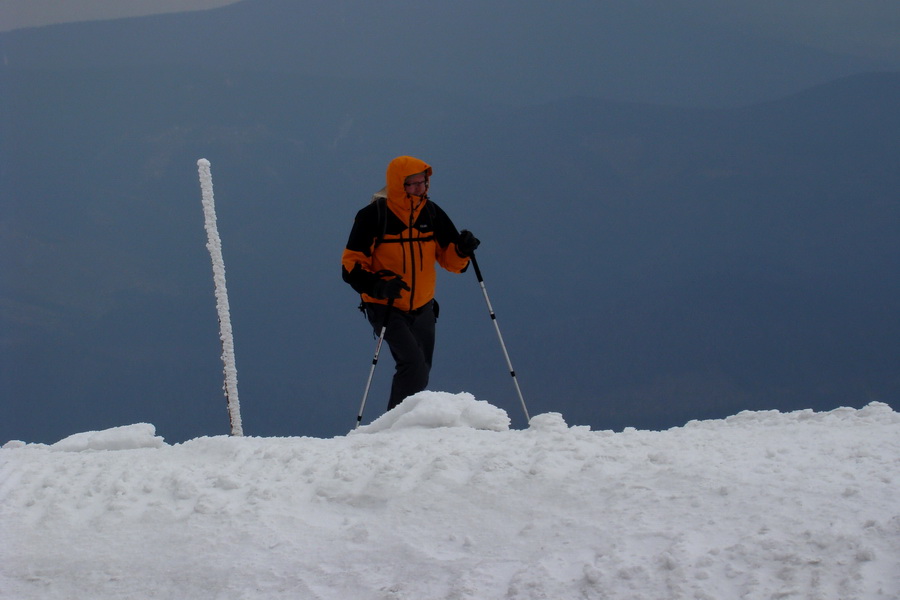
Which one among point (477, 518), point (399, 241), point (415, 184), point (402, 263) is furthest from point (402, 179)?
point (477, 518)

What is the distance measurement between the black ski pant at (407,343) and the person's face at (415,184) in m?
0.96

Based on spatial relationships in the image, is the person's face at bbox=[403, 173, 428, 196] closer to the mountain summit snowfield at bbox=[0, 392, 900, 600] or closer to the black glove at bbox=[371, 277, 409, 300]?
the black glove at bbox=[371, 277, 409, 300]


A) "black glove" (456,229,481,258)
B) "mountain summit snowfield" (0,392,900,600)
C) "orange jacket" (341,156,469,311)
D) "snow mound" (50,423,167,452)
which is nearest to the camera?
"mountain summit snowfield" (0,392,900,600)

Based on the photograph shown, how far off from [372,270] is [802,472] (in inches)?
161

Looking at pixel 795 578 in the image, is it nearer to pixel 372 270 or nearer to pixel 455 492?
pixel 455 492

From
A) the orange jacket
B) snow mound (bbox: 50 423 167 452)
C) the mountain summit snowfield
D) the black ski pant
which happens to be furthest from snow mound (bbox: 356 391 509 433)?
the orange jacket

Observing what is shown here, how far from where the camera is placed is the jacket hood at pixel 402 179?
7340 mm

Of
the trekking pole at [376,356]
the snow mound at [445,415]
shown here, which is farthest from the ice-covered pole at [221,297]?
the snow mound at [445,415]

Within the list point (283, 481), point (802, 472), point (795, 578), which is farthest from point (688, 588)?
point (283, 481)

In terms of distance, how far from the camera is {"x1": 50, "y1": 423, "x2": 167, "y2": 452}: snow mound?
605 cm

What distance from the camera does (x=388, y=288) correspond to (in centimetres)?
723

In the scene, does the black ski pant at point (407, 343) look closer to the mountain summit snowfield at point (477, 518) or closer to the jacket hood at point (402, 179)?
the jacket hood at point (402, 179)

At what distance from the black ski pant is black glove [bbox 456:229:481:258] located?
545 mm

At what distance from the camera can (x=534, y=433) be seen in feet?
17.2
